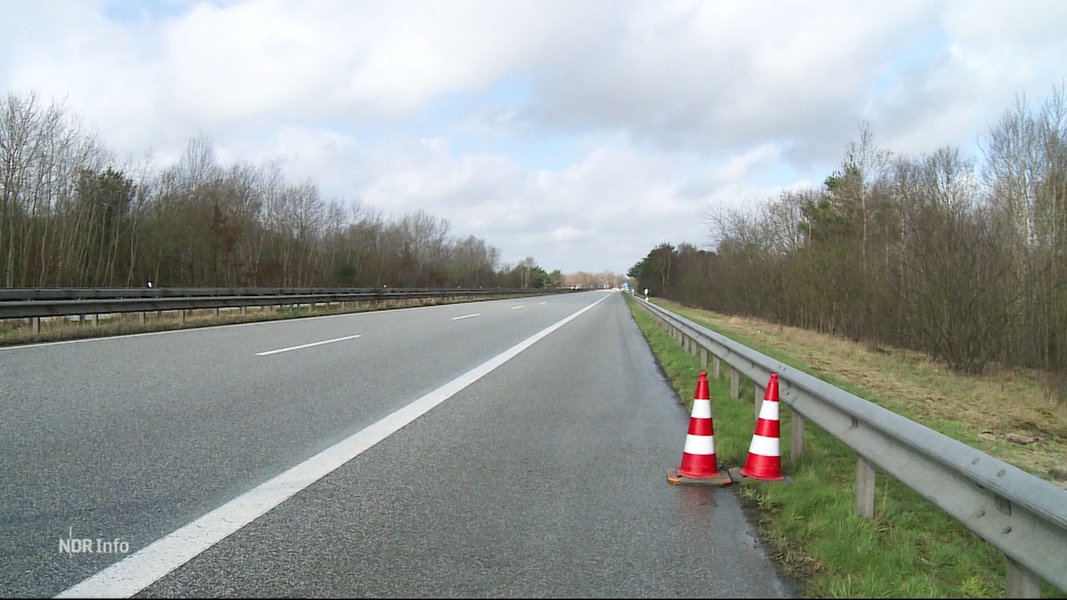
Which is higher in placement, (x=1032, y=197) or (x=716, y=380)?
(x=1032, y=197)

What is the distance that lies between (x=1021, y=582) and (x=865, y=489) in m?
1.52

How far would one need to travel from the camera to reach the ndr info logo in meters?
3.43

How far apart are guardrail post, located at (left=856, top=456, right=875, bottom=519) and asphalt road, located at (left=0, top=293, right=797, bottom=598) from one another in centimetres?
75

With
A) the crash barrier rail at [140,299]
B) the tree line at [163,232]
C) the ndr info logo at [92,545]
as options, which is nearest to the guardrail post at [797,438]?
the ndr info logo at [92,545]

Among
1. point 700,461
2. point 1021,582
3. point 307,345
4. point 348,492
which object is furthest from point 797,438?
point 307,345

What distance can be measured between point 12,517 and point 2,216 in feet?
113

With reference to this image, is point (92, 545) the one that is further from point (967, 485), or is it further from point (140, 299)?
point (140, 299)

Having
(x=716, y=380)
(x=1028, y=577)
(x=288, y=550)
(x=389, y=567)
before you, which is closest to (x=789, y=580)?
(x=1028, y=577)

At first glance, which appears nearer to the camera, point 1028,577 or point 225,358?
point 1028,577

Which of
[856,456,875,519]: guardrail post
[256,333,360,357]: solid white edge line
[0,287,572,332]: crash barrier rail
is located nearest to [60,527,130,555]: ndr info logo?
[856,456,875,519]: guardrail post

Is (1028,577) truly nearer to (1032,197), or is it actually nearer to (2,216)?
(1032,197)

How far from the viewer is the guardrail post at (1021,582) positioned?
8.55ft

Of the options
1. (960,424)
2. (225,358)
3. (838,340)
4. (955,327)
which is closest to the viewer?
(960,424)

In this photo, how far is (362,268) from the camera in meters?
70.1
